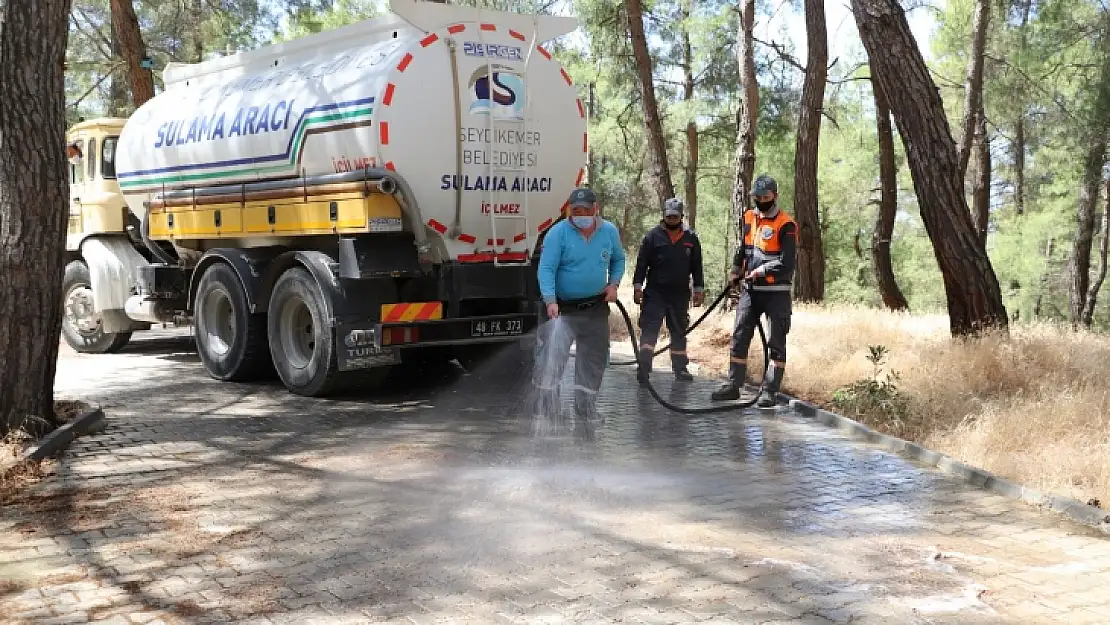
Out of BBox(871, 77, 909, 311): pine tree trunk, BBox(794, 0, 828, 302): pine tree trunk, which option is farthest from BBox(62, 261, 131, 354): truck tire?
BBox(871, 77, 909, 311): pine tree trunk

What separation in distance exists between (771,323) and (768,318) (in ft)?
0.23

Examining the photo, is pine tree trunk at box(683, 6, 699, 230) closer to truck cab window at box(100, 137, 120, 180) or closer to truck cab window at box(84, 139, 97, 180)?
truck cab window at box(100, 137, 120, 180)

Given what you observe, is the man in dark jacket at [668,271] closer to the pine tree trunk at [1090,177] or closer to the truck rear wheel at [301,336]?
the truck rear wheel at [301,336]

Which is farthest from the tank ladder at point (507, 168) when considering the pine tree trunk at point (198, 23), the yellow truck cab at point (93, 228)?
the pine tree trunk at point (198, 23)

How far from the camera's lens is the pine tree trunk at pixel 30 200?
23.6ft

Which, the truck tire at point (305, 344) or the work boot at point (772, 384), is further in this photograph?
the truck tire at point (305, 344)

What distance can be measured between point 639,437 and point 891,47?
4.56m

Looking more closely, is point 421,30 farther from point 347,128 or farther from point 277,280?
point 277,280

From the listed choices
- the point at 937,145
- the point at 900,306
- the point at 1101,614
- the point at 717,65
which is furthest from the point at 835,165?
the point at 1101,614

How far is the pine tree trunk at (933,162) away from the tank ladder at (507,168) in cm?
316

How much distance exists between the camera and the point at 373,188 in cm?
878

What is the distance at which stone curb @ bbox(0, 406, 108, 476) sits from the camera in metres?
6.77

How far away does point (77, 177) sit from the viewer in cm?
1315

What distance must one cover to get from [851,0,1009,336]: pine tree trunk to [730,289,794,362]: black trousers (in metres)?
1.87
